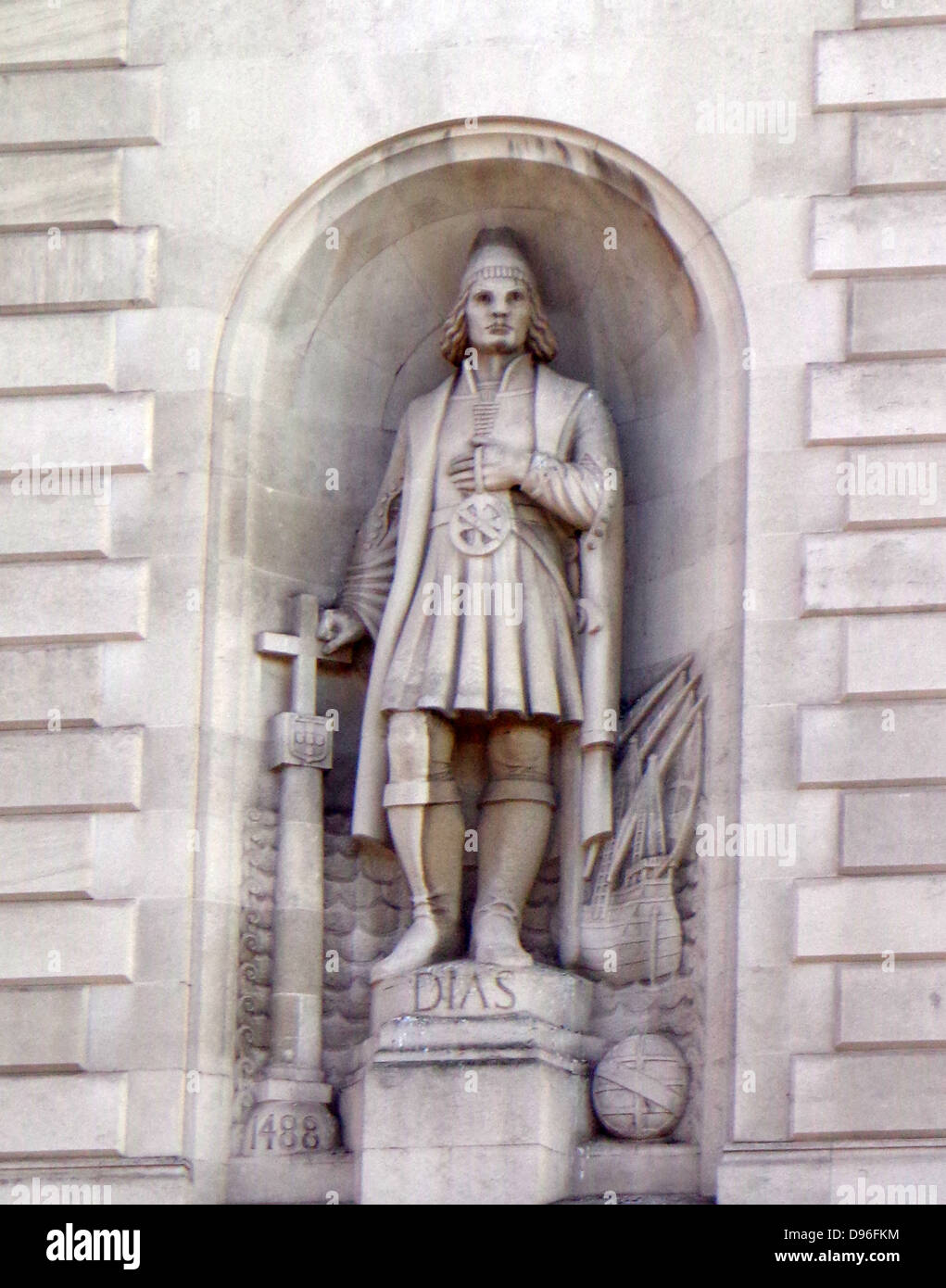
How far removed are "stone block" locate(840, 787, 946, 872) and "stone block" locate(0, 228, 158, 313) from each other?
4846 mm

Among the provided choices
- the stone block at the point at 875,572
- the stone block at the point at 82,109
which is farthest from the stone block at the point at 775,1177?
the stone block at the point at 82,109

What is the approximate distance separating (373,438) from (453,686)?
6.68 ft

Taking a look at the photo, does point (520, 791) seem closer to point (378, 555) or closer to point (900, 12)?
point (378, 555)

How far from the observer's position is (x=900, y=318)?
18.5m

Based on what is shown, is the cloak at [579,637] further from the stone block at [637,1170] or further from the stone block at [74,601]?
the stone block at [74,601]

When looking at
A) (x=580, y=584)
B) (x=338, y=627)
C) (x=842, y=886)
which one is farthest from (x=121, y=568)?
(x=842, y=886)

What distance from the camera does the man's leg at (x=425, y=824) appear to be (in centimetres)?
1872

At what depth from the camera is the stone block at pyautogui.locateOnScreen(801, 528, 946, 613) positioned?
1802 centimetres

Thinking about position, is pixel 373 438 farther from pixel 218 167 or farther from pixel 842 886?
pixel 842 886

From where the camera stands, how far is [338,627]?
19391 millimetres

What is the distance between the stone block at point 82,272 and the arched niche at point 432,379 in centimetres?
57

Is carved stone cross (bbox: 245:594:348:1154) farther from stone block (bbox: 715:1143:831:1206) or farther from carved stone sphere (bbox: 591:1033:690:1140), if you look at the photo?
stone block (bbox: 715:1143:831:1206)

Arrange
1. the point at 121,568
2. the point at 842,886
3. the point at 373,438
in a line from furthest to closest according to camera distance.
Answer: the point at 373,438, the point at 121,568, the point at 842,886

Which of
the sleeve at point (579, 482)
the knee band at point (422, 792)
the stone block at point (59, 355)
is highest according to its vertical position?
the stone block at point (59, 355)
